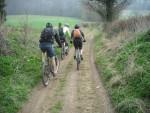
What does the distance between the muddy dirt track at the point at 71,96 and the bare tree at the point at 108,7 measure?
2764 cm

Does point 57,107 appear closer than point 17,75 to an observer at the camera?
Yes

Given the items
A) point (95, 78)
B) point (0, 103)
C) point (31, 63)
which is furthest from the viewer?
point (31, 63)

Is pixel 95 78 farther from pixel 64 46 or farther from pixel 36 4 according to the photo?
pixel 36 4

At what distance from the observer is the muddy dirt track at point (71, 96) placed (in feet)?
39.8

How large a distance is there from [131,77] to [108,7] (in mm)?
32429

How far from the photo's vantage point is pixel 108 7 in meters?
45.4

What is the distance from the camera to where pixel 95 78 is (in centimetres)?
1670

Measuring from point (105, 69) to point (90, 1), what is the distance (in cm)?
3118

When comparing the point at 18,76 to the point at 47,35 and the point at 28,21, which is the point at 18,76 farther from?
the point at 28,21

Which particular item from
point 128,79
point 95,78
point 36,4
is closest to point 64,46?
point 95,78

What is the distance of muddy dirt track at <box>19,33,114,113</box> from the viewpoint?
12.1 m

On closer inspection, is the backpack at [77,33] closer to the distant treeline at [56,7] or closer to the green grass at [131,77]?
the green grass at [131,77]

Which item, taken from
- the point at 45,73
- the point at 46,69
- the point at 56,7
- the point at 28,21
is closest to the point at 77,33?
the point at 46,69

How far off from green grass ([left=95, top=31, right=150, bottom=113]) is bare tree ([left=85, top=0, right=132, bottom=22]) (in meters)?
25.5
